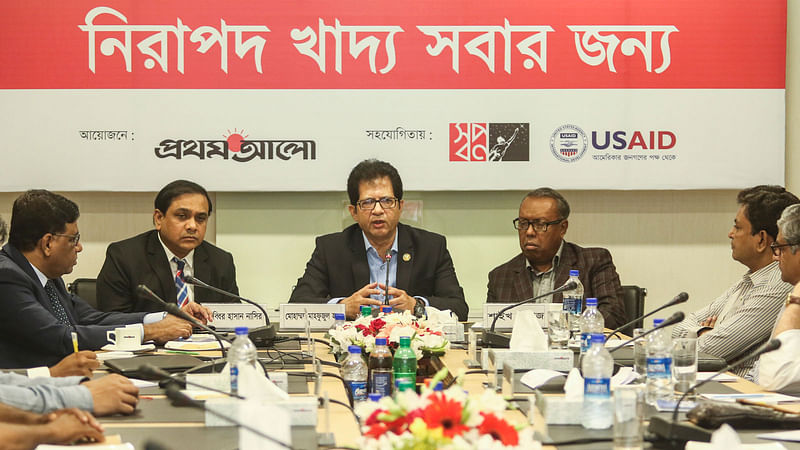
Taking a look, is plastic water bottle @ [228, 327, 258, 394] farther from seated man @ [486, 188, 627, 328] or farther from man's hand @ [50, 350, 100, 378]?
seated man @ [486, 188, 627, 328]

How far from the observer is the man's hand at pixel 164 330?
335 cm

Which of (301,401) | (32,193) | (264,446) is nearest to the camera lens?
(264,446)

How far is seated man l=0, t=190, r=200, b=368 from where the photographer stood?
312cm

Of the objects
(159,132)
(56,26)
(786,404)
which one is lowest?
(786,404)

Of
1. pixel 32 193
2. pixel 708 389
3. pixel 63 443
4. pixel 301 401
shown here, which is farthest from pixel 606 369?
pixel 32 193

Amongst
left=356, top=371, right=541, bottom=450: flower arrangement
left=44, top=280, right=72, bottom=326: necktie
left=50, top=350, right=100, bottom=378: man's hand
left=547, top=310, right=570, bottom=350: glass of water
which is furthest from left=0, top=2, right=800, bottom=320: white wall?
left=356, top=371, right=541, bottom=450: flower arrangement

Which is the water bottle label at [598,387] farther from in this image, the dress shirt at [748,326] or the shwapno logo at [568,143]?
the shwapno logo at [568,143]

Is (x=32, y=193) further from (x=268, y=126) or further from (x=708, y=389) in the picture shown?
(x=708, y=389)

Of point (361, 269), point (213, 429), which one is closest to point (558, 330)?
point (361, 269)

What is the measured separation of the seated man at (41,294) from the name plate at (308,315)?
1.16 ft

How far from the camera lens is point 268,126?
4750mm

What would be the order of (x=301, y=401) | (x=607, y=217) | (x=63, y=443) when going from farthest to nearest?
(x=607, y=217) < (x=301, y=401) < (x=63, y=443)

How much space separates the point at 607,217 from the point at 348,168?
1.53 m

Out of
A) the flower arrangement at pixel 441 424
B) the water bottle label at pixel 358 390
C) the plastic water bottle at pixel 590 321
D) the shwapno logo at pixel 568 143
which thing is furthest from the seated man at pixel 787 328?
the shwapno logo at pixel 568 143
